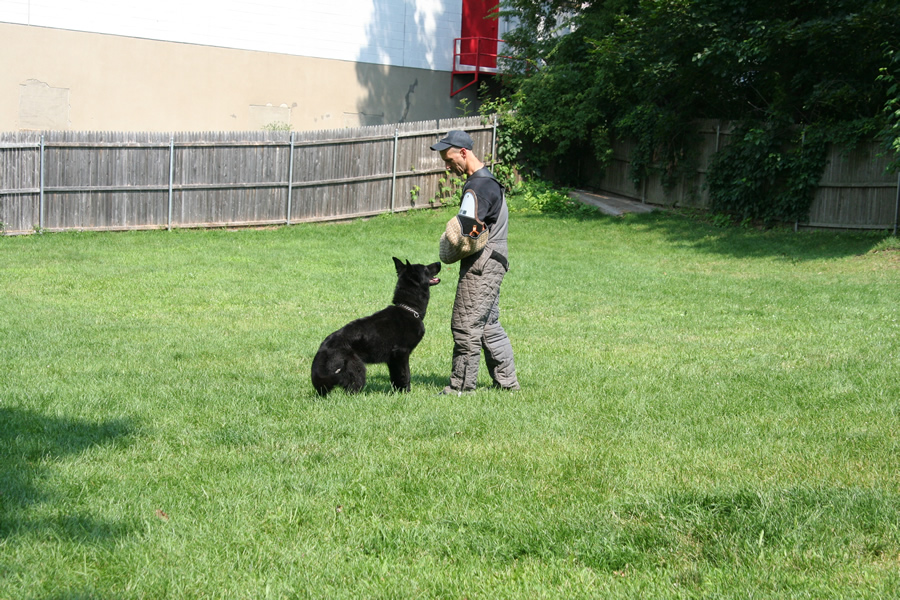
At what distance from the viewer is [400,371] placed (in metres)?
6.78

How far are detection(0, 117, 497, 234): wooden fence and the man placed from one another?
13808 mm

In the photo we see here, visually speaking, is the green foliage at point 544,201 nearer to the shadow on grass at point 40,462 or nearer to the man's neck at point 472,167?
the man's neck at point 472,167

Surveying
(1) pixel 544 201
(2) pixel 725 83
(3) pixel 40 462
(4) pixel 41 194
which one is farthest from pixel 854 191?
(3) pixel 40 462

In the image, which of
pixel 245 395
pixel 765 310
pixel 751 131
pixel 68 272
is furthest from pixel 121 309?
pixel 751 131

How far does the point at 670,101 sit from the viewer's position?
22.2 metres

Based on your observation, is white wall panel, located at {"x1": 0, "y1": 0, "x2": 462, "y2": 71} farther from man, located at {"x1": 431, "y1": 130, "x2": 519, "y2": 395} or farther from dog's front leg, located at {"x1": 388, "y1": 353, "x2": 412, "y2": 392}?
dog's front leg, located at {"x1": 388, "y1": 353, "x2": 412, "y2": 392}

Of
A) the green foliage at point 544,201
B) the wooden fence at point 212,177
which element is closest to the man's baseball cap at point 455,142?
the wooden fence at point 212,177

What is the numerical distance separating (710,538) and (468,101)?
2539cm

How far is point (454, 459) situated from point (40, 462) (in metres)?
2.34

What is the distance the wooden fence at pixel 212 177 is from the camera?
17609 millimetres

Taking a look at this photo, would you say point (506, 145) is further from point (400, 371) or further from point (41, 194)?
point (400, 371)

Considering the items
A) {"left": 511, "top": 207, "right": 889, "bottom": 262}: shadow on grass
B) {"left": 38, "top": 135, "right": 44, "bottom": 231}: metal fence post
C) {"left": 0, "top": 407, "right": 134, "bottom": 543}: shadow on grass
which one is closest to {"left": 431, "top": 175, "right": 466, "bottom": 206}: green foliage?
{"left": 511, "top": 207, "right": 889, "bottom": 262}: shadow on grass

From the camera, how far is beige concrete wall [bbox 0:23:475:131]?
70.0ft

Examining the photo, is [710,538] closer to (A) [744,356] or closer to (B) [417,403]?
(B) [417,403]
